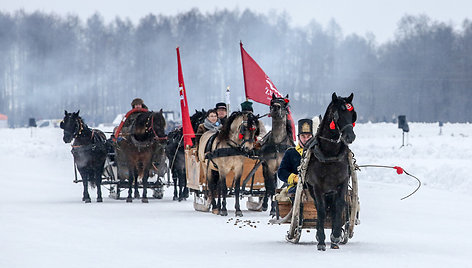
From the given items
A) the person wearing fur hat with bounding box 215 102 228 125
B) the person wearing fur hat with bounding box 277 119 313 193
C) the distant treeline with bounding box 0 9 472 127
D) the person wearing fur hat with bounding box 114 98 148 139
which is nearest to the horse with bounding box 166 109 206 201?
the person wearing fur hat with bounding box 114 98 148 139

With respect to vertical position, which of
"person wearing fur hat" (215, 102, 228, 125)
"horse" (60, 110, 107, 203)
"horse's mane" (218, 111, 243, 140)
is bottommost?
"horse" (60, 110, 107, 203)

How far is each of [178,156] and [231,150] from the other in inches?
162

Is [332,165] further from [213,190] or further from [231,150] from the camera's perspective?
[213,190]

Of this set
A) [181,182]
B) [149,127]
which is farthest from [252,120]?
[181,182]

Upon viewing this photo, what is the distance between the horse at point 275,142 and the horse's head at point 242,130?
10.2 inches

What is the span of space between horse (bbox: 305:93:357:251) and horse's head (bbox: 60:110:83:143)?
10.3 metres

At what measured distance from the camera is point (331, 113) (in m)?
11.7

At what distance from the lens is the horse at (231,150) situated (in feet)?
56.6

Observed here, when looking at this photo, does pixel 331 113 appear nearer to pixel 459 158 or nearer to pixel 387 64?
pixel 459 158

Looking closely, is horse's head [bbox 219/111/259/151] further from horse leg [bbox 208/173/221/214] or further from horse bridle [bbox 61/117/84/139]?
horse bridle [bbox 61/117/84/139]

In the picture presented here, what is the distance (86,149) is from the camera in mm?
21703

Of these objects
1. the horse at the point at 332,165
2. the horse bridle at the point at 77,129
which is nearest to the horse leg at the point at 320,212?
the horse at the point at 332,165

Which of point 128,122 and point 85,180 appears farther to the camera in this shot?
point 128,122

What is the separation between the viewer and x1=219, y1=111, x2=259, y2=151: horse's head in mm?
17203
